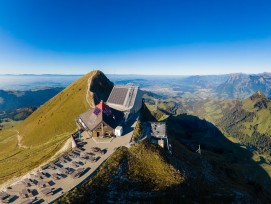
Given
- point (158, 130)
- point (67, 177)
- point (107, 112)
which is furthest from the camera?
point (107, 112)

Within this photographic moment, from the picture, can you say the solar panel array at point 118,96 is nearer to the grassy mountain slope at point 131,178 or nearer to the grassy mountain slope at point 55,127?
the grassy mountain slope at point 55,127

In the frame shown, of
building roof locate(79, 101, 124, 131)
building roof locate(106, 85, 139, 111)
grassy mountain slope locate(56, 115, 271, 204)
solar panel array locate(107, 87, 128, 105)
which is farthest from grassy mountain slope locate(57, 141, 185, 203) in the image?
solar panel array locate(107, 87, 128, 105)

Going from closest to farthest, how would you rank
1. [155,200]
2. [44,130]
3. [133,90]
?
[155,200] < [133,90] < [44,130]

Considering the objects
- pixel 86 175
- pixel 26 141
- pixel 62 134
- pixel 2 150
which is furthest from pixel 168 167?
pixel 2 150

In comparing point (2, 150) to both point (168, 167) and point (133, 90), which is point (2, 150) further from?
point (168, 167)

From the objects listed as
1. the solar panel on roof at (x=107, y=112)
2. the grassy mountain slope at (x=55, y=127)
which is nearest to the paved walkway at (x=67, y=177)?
the solar panel on roof at (x=107, y=112)

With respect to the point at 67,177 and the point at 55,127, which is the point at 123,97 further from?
the point at 67,177

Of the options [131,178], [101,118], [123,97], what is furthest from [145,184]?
[123,97]
